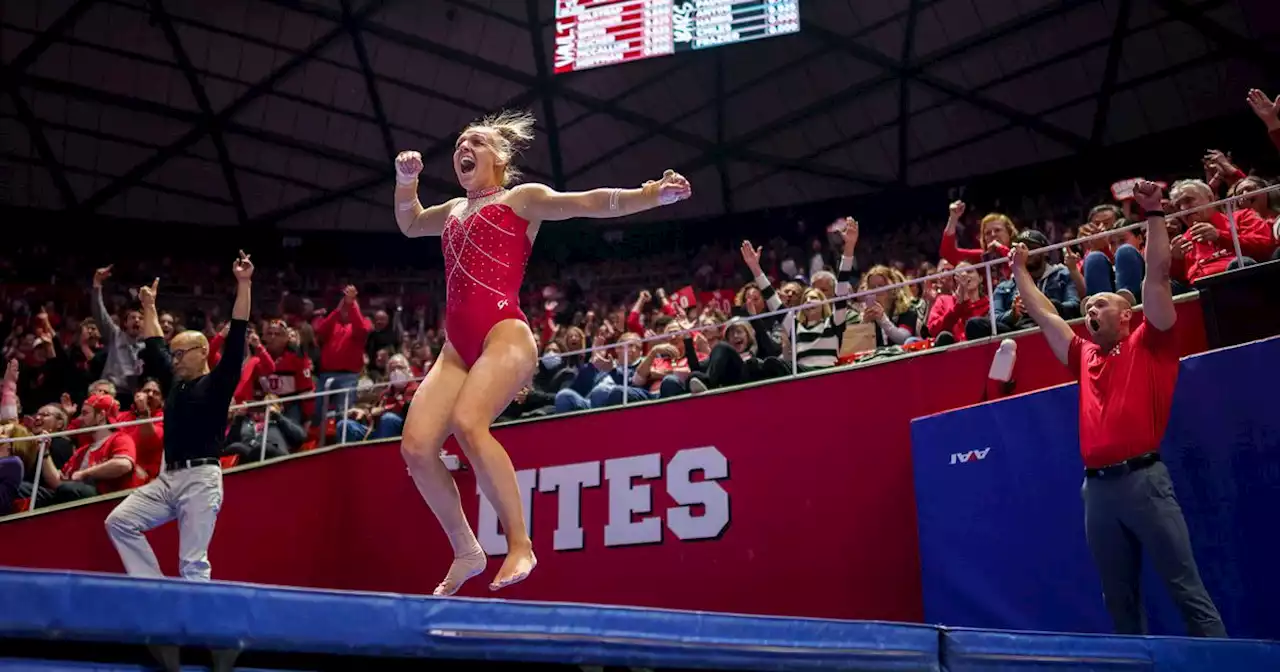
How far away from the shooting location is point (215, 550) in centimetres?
854

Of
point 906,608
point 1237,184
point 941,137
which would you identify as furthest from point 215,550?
point 941,137

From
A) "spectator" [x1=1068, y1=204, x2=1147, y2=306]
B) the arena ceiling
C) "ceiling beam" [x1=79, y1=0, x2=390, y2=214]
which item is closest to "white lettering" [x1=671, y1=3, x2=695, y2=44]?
the arena ceiling

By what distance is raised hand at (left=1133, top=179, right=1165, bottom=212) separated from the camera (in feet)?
14.5

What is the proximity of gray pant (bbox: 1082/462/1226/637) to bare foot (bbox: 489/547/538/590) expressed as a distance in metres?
2.37

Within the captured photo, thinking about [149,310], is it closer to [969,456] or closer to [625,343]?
[625,343]

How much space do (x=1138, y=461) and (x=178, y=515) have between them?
465 centimetres

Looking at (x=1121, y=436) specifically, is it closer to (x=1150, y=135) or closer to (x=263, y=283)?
(x=1150, y=135)

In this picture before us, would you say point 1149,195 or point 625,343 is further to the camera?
point 625,343

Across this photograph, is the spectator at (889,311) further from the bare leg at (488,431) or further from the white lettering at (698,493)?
the bare leg at (488,431)

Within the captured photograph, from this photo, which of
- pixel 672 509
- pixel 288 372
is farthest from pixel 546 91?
pixel 672 509

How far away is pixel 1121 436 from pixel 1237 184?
273 cm

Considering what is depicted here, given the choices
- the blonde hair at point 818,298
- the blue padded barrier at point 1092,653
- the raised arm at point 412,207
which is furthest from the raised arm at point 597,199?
the blonde hair at point 818,298

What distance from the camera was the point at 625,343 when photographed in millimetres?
8227

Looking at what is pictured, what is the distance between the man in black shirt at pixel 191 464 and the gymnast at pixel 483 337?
172 centimetres
